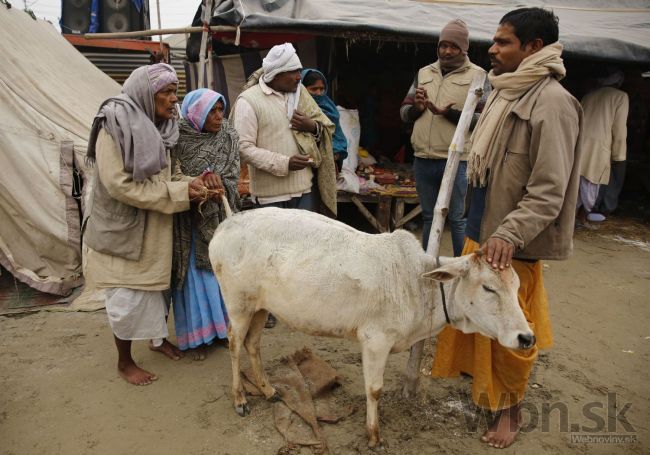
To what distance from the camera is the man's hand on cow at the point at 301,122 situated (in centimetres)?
398

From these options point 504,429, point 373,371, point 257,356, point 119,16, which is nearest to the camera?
point 373,371

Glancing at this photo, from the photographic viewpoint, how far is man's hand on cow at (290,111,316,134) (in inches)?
157

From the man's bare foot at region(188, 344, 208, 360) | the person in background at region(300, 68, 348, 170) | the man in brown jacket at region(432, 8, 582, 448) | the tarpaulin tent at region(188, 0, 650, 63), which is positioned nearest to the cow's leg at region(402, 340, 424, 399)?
the man in brown jacket at region(432, 8, 582, 448)

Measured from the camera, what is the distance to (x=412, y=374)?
330 cm

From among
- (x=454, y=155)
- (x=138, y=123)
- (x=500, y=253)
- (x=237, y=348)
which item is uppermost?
(x=138, y=123)

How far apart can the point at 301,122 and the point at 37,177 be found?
3096 mm

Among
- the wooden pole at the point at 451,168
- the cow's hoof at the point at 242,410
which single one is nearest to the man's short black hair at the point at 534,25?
the wooden pole at the point at 451,168

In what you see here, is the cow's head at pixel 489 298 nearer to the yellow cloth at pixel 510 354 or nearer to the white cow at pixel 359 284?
the white cow at pixel 359 284

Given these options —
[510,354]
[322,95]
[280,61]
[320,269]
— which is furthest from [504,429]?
[322,95]

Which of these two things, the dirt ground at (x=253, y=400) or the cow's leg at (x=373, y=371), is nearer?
the cow's leg at (x=373, y=371)

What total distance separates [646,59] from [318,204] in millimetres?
5519

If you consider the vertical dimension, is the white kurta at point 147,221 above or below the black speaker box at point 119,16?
below

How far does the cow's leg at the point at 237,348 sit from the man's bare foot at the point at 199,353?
27.9 inches

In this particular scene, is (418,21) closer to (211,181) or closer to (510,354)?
(211,181)
